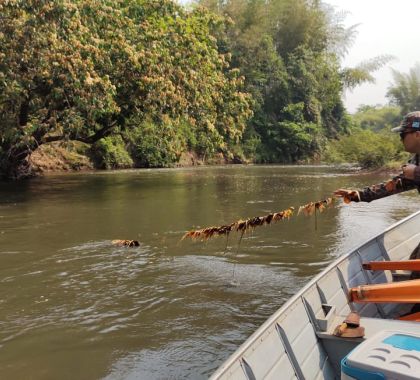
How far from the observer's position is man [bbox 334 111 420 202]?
390 cm

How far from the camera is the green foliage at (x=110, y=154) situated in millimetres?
27006

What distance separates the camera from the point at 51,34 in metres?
11.5

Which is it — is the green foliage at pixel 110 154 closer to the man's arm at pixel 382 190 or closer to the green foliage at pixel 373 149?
the green foliage at pixel 373 149

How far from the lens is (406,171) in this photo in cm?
395

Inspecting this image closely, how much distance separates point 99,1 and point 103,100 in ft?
9.76

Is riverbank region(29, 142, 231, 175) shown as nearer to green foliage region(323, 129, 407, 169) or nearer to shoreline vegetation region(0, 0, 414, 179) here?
shoreline vegetation region(0, 0, 414, 179)

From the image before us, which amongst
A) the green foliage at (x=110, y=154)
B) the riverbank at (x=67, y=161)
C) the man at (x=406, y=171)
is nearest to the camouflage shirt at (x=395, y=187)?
the man at (x=406, y=171)

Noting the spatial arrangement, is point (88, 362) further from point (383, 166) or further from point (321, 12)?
point (321, 12)

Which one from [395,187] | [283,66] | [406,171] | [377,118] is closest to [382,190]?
[395,187]

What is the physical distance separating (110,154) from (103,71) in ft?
44.0

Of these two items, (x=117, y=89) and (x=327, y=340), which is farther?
(x=117, y=89)

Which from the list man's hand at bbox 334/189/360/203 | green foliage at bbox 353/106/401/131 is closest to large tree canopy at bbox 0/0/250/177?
man's hand at bbox 334/189/360/203

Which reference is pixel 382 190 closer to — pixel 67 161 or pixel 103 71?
pixel 103 71

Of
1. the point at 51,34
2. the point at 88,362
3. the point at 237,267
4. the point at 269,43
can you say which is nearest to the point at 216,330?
the point at 88,362
